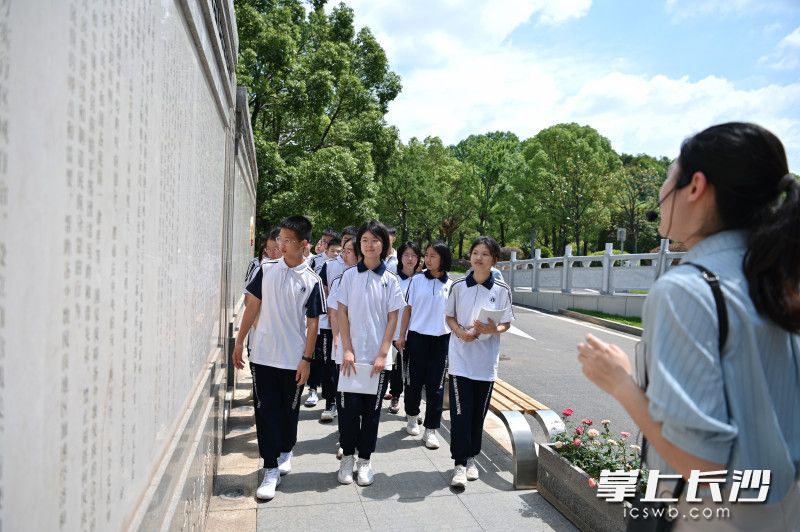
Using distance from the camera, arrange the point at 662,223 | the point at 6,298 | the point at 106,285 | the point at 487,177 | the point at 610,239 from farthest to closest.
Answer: the point at 610,239
the point at 487,177
the point at 662,223
the point at 106,285
the point at 6,298

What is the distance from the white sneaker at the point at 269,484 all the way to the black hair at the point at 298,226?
1.67 metres

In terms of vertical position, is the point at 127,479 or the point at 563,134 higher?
the point at 563,134

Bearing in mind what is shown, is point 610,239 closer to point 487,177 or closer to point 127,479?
point 487,177

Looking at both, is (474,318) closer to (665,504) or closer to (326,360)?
(326,360)

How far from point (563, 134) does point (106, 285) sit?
4075 cm

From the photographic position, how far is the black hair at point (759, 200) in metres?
Answer: 1.35

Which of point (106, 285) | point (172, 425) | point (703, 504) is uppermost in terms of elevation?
A: point (106, 285)

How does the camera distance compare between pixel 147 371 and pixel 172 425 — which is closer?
pixel 147 371

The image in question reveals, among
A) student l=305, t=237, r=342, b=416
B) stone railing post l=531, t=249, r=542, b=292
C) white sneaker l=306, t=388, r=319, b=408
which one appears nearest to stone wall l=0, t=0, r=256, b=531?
student l=305, t=237, r=342, b=416

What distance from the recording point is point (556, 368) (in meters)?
9.50

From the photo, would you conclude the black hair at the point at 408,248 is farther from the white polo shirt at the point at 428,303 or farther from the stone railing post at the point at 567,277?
the stone railing post at the point at 567,277

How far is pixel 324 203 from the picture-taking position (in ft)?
53.0

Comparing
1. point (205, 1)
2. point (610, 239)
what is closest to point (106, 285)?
point (205, 1)

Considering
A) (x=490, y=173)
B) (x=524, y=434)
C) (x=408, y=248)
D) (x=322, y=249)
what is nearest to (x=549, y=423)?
(x=524, y=434)
